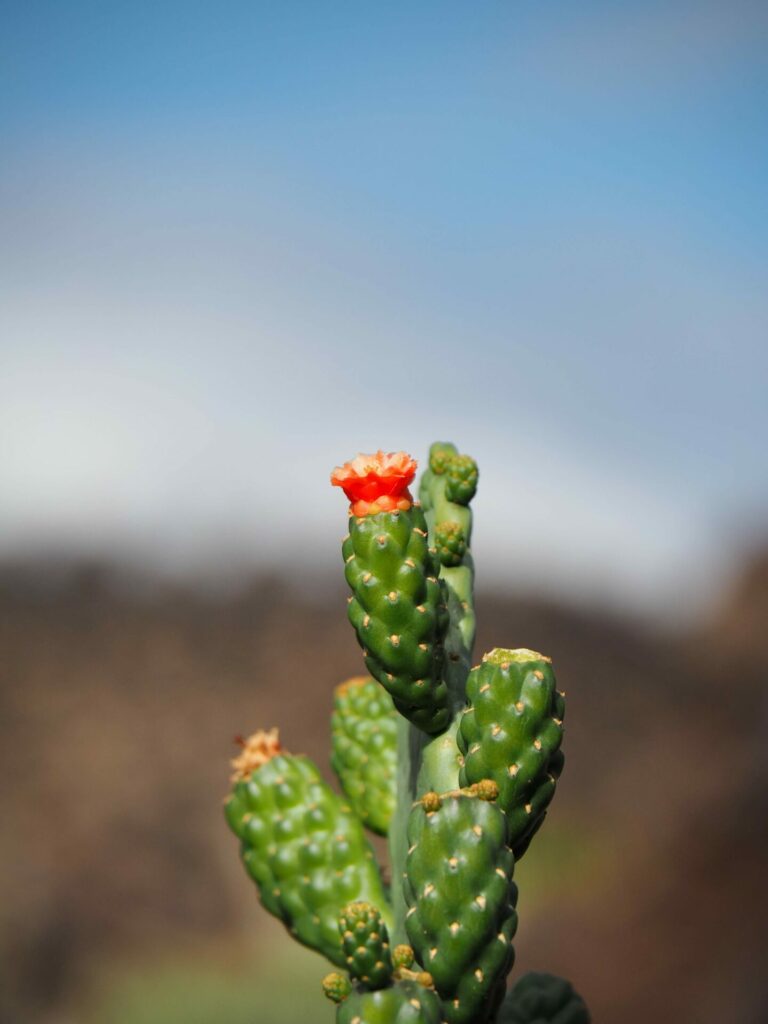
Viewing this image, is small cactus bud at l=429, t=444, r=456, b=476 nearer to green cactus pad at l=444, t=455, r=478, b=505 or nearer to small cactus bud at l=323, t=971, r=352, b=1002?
green cactus pad at l=444, t=455, r=478, b=505

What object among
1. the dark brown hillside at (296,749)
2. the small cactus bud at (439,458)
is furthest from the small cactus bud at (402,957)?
the dark brown hillside at (296,749)

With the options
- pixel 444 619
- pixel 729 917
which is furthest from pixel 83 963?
pixel 444 619

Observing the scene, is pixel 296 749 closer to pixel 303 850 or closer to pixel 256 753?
pixel 256 753

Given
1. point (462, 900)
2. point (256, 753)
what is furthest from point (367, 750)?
point (462, 900)

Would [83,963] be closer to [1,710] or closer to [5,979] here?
[5,979]

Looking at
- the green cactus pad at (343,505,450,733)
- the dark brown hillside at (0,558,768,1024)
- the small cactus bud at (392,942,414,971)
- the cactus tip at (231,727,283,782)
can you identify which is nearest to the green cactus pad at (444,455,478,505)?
the green cactus pad at (343,505,450,733)

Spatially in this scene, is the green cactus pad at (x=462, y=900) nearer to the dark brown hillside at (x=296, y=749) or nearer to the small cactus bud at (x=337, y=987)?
the small cactus bud at (x=337, y=987)
